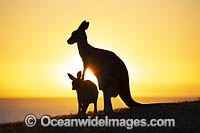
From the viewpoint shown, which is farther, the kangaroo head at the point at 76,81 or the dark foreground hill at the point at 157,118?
the kangaroo head at the point at 76,81

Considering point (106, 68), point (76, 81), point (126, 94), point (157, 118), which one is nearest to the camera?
point (157, 118)

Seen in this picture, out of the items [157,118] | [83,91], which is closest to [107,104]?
[83,91]

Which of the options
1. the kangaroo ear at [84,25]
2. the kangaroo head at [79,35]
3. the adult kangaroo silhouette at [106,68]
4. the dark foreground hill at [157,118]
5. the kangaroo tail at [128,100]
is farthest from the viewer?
the kangaroo tail at [128,100]

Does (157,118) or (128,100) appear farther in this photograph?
(128,100)

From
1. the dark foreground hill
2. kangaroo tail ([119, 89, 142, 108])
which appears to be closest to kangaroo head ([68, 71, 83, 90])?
the dark foreground hill

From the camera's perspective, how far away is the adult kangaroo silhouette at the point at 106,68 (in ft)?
52.5

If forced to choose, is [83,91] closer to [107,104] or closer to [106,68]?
[107,104]

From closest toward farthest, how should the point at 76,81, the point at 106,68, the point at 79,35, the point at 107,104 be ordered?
the point at 107,104
the point at 106,68
the point at 76,81
the point at 79,35

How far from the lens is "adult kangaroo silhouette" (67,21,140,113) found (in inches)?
630

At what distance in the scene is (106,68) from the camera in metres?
16.0

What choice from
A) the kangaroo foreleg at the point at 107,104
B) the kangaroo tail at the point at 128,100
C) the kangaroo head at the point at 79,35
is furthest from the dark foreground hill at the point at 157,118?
the kangaroo head at the point at 79,35

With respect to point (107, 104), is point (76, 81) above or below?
above

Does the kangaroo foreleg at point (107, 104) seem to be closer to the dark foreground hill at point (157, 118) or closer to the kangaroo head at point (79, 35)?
the dark foreground hill at point (157, 118)

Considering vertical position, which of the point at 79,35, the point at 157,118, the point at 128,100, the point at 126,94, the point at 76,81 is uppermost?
the point at 79,35
